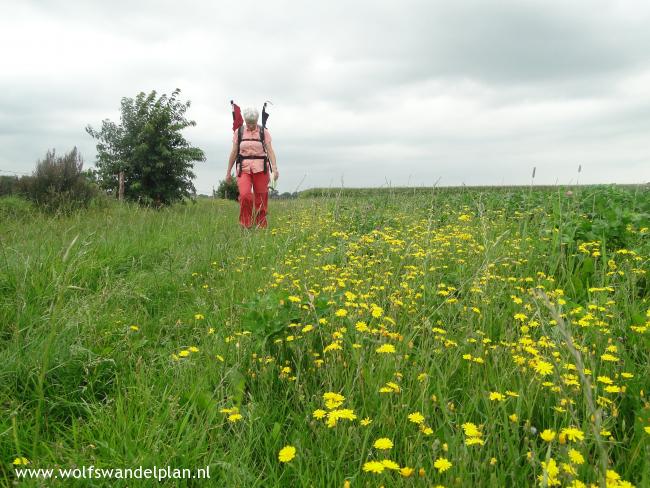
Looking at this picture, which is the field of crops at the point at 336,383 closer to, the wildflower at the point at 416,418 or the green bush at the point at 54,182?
the wildflower at the point at 416,418

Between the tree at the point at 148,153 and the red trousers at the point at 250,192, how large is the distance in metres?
7.34

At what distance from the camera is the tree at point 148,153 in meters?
14.6

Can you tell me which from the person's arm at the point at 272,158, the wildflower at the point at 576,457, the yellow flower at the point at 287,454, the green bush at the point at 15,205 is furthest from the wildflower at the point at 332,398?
the green bush at the point at 15,205

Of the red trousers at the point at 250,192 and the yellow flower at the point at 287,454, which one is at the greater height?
the red trousers at the point at 250,192

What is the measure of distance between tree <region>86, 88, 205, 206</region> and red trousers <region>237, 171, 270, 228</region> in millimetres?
7343

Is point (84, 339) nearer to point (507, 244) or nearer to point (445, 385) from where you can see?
point (445, 385)

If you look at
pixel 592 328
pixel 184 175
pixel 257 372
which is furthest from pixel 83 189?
pixel 592 328

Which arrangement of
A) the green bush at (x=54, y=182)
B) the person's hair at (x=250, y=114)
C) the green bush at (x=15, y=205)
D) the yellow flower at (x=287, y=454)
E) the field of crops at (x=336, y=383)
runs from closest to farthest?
the yellow flower at (x=287, y=454)
the field of crops at (x=336, y=383)
the person's hair at (x=250, y=114)
the green bush at (x=15, y=205)
the green bush at (x=54, y=182)

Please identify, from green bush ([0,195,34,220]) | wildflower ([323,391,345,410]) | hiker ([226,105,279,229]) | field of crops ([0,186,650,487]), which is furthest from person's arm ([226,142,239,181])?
wildflower ([323,391,345,410])

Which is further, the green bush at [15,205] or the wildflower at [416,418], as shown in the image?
the green bush at [15,205]

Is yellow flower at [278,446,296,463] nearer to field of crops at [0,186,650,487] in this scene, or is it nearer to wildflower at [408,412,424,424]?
field of crops at [0,186,650,487]

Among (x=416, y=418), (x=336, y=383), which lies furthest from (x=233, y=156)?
(x=416, y=418)

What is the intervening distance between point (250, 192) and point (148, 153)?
26.8 feet

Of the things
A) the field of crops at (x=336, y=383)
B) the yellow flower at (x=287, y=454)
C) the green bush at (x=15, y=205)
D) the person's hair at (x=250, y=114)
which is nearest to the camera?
the yellow flower at (x=287, y=454)
